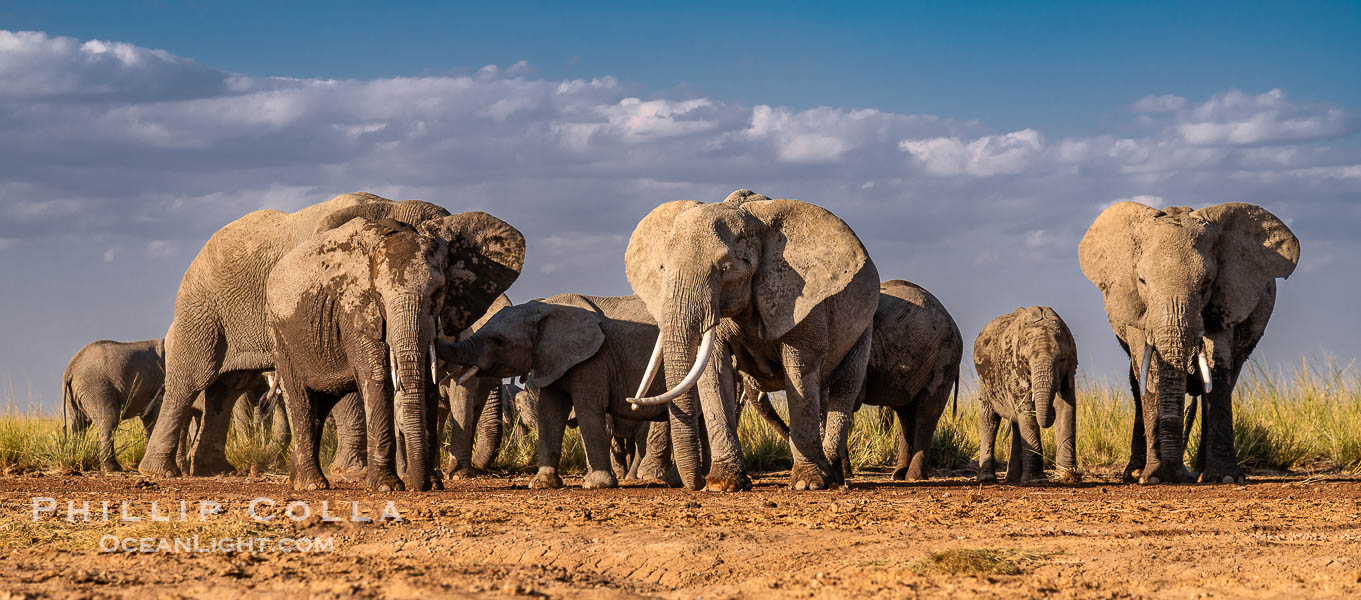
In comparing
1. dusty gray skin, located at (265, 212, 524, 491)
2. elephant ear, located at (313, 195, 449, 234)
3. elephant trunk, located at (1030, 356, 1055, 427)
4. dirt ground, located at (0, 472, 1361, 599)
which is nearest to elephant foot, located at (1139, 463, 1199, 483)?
elephant trunk, located at (1030, 356, 1055, 427)

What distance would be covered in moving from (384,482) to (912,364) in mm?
6141

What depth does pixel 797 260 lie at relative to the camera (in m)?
11.5

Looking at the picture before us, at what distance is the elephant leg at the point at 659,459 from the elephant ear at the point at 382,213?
2.69 meters

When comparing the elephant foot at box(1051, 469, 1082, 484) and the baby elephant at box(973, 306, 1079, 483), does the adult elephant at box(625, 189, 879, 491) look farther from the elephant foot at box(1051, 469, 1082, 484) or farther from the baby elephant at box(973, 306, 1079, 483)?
the elephant foot at box(1051, 469, 1082, 484)

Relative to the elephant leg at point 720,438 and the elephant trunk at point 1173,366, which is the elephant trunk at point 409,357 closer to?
the elephant leg at point 720,438

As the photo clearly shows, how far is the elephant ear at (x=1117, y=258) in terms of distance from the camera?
533 inches

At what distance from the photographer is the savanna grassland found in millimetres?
6617

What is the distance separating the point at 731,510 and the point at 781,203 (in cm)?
314

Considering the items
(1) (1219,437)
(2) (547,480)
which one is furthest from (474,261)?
(1) (1219,437)

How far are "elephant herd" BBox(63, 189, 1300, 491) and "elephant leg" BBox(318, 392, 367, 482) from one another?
0.09 feet

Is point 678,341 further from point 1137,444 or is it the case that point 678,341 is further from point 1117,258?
point 1137,444

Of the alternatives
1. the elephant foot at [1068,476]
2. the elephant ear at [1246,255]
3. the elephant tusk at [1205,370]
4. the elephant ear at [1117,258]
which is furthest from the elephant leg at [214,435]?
the elephant ear at [1246,255]

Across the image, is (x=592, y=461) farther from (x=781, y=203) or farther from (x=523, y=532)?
(x=523, y=532)

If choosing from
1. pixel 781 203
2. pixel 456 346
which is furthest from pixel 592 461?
pixel 781 203
